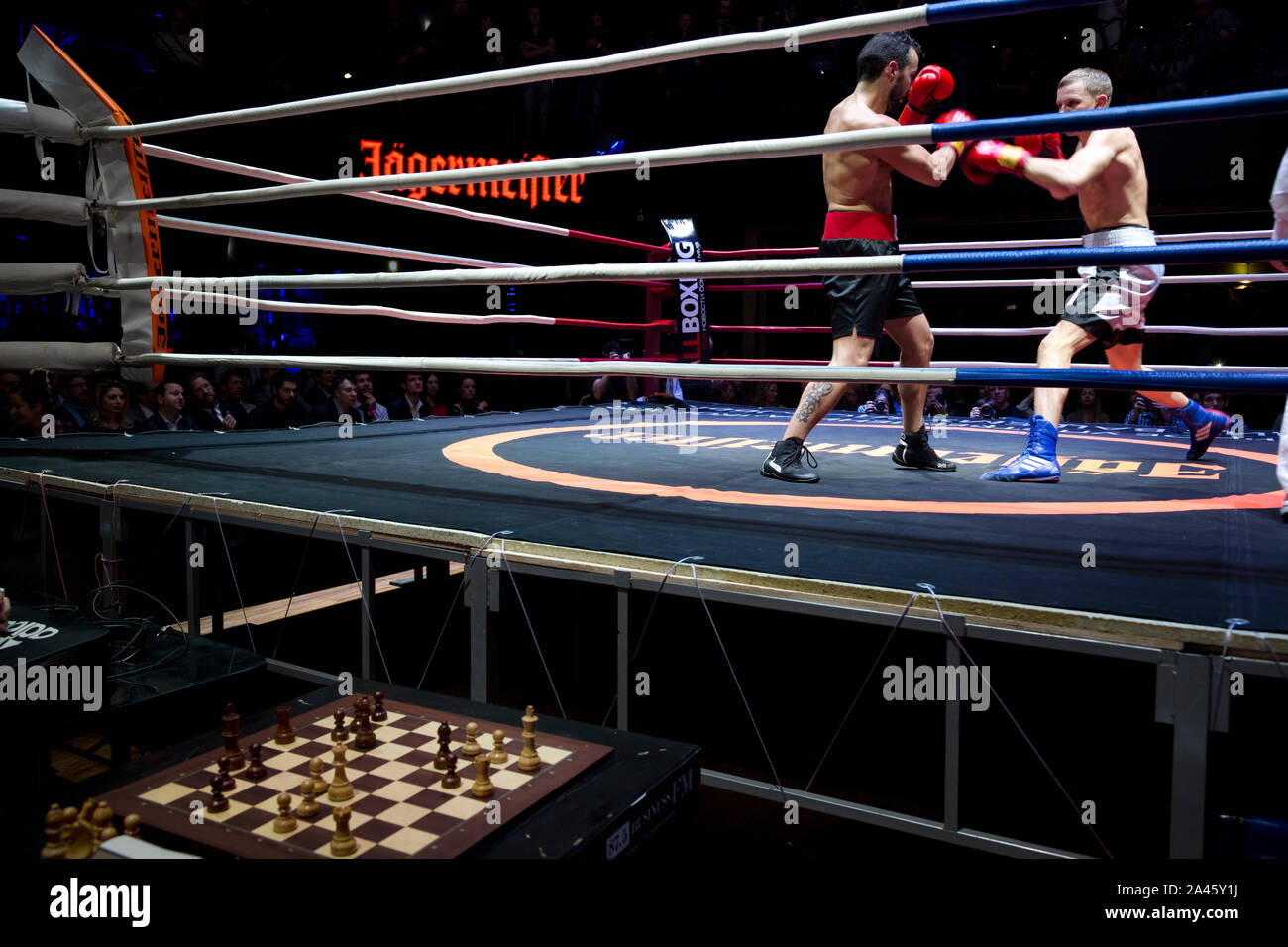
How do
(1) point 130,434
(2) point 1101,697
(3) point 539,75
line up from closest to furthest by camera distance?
(3) point 539,75
(2) point 1101,697
(1) point 130,434

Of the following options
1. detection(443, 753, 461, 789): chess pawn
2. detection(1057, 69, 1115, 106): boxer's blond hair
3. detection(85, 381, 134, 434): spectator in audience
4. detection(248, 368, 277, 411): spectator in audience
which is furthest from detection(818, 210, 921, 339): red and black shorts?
detection(248, 368, 277, 411): spectator in audience

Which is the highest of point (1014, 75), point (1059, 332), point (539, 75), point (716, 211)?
point (1014, 75)

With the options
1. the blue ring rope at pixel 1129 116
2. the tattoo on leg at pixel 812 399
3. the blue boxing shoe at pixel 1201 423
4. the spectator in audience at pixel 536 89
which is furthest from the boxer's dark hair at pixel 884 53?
the spectator in audience at pixel 536 89

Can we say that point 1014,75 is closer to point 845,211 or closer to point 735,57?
point 735,57

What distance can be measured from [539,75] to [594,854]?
161 cm

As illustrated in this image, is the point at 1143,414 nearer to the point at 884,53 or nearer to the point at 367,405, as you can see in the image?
the point at 884,53

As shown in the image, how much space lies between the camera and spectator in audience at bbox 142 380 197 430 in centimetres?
412

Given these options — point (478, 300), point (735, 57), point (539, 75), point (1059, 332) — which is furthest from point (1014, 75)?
point (539, 75)

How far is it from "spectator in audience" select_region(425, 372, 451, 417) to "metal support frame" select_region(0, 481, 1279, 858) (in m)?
3.70

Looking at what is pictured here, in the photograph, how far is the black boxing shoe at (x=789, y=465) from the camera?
7.93 ft

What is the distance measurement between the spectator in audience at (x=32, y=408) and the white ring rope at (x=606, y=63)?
6.04 feet

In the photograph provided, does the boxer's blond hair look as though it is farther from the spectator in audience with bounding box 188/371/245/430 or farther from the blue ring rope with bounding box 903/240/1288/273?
the spectator in audience with bounding box 188/371/245/430
